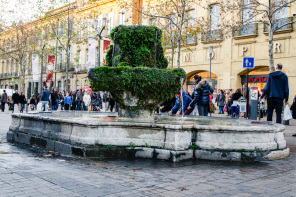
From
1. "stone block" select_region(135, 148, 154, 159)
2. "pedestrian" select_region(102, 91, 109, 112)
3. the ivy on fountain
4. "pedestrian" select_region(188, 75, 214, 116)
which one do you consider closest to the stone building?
"pedestrian" select_region(102, 91, 109, 112)

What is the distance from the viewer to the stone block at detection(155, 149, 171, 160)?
6609 millimetres

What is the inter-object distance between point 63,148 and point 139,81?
2161 mm

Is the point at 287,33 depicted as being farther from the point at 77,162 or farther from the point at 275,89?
the point at 77,162

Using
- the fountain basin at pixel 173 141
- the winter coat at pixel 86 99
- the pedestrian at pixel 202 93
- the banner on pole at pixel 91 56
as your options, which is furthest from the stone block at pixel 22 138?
the winter coat at pixel 86 99

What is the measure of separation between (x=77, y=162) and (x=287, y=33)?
76.5ft

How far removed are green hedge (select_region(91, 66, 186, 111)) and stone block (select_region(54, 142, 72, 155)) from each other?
1.40 m

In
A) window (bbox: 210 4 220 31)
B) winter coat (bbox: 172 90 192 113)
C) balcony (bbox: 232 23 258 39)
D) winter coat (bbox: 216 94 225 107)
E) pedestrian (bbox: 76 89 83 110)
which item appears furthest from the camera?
window (bbox: 210 4 220 31)

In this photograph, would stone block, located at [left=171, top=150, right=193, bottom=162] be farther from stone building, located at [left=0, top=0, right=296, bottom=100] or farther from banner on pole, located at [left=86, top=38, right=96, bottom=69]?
stone building, located at [left=0, top=0, right=296, bottom=100]

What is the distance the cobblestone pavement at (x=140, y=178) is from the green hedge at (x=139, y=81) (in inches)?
76.0

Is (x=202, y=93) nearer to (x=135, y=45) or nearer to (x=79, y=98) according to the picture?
(x=135, y=45)

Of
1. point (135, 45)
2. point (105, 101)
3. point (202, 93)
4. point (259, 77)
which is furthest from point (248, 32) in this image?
point (135, 45)

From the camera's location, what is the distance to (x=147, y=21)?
37438 mm

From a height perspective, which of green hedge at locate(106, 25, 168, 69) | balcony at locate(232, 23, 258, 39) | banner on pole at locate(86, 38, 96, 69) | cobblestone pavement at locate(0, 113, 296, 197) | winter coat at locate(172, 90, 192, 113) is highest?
balcony at locate(232, 23, 258, 39)

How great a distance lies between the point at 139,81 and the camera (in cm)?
796
